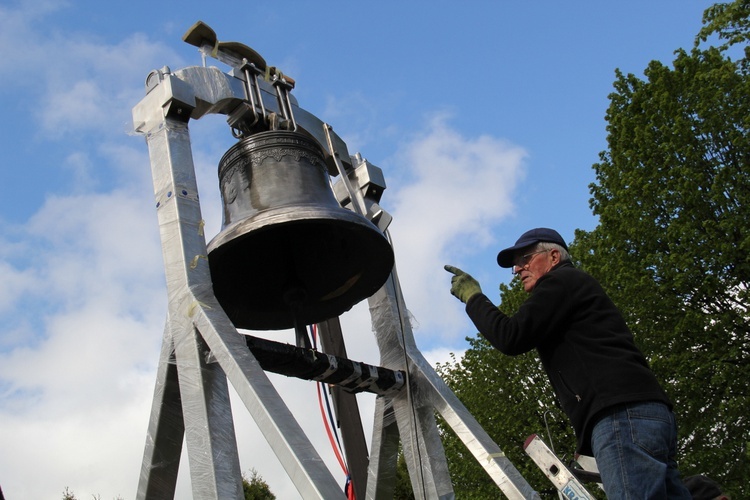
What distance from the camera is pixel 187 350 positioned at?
324cm

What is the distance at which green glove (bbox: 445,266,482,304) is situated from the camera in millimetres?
3377

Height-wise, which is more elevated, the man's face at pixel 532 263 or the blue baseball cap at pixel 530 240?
the blue baseball cap at pixel 530 240

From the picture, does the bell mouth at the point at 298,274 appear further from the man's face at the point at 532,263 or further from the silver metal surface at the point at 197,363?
the man's face at the point at 532,263

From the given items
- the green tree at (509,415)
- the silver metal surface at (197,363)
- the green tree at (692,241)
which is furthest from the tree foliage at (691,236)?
the silver metal surface at (197,363)

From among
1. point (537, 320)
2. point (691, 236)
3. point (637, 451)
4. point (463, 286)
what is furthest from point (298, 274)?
point (691, 236)

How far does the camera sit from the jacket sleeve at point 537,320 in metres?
2.97

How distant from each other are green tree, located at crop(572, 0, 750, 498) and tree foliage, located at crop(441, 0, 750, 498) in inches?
0.7

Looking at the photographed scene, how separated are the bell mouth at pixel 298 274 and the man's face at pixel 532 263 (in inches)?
38.1

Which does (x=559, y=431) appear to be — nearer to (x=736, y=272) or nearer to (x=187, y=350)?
(x=736, y=272)

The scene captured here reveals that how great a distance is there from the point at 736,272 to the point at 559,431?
563cm

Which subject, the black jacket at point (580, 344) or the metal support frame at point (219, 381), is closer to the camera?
the black jacket at point (580, 344)

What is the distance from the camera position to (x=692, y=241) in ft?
40.8

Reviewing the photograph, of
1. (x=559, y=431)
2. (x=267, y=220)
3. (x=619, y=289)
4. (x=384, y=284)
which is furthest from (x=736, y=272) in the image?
(x=267, y=220)

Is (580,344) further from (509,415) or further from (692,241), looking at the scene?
(509,415)
